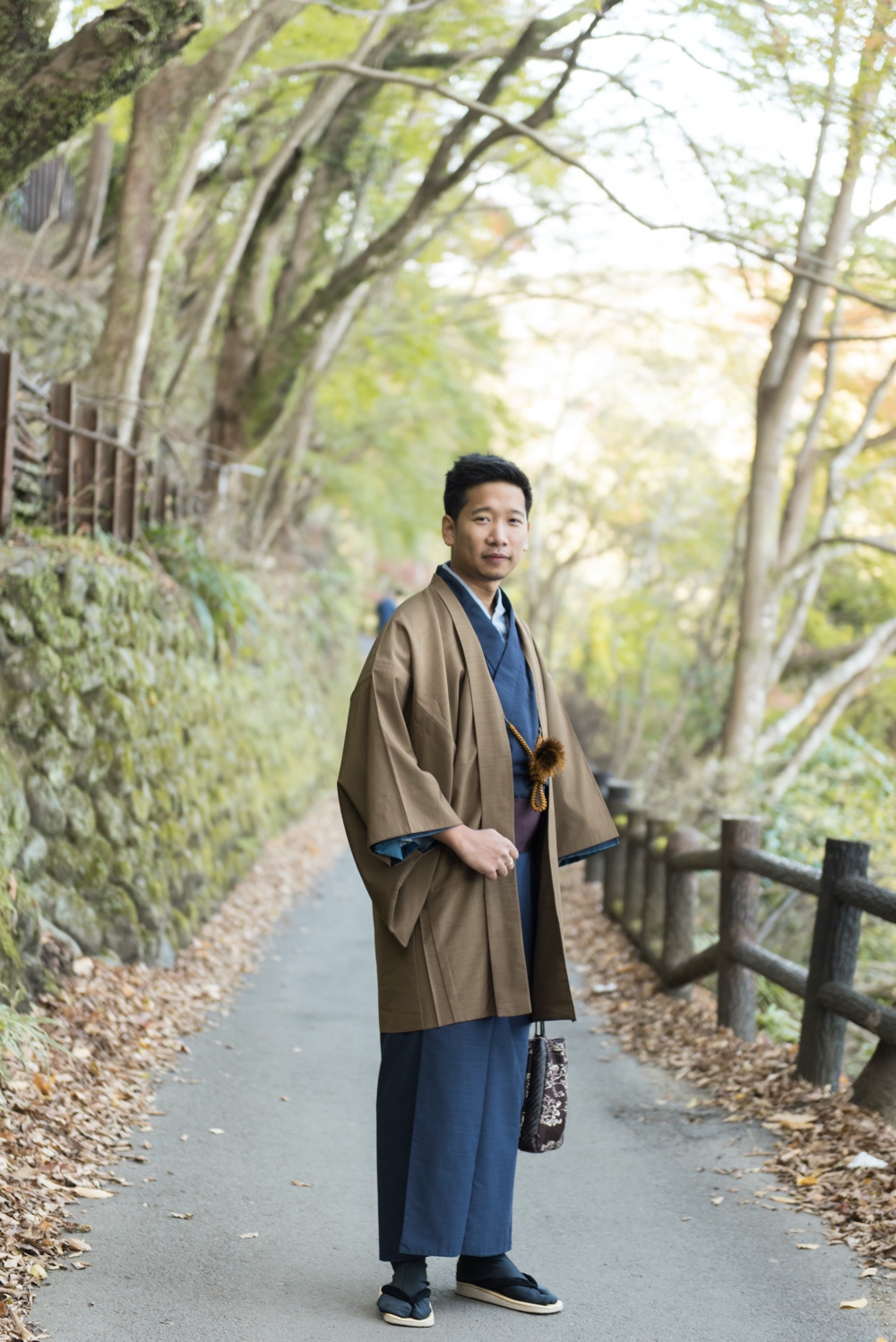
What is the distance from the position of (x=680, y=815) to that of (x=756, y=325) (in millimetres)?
7748

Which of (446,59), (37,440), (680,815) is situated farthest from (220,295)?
(680,815)

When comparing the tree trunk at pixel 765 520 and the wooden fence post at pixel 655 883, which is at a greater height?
the tree trunk at pixel 765 520

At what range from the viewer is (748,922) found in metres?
6.12

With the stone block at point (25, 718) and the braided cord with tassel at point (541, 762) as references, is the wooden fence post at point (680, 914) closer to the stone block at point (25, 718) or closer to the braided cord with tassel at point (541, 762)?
the stone block at point (25, 718)

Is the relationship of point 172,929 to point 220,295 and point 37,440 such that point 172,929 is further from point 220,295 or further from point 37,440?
point 220,295

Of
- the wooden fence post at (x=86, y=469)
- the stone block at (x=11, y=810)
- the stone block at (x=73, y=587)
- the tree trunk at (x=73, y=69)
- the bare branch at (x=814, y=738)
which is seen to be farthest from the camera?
the bare branch at (x=814, y=738)

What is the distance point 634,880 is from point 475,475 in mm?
5767

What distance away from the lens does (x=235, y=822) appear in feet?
32.5

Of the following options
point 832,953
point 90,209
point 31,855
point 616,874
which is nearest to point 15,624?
point 31,855

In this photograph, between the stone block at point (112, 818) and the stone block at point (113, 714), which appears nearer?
the stone block at point (112, 818)

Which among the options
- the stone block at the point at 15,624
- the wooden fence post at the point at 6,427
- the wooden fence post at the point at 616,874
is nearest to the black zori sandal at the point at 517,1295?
the stone block at the point at 15,624

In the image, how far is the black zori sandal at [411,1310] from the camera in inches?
126

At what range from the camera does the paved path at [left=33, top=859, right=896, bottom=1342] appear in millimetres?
3217

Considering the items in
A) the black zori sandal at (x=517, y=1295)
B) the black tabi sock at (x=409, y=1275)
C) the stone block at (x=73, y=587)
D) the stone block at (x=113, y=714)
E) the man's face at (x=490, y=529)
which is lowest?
the black zori sandal at (x=517, y=1295)
